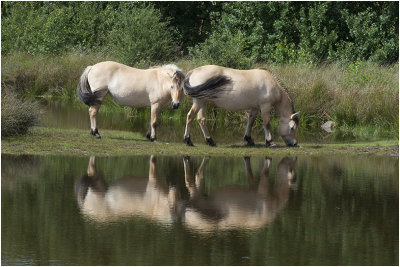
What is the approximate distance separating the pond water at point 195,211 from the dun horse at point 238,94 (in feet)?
7.90

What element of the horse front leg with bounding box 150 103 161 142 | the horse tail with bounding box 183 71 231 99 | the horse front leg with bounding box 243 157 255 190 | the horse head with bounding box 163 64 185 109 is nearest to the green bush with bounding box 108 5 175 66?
the horse front leg with bounding box 150 103 161 142

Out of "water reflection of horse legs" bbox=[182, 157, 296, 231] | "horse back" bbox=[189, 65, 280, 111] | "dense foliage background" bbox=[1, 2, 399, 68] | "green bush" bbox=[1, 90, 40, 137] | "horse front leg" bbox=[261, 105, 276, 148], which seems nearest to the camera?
"water reflection of horse legs" bbox=[182, 157, 296, 231]

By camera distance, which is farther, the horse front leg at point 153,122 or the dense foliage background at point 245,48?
the dense foliage background at point 245,48

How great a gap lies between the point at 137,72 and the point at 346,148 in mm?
4954

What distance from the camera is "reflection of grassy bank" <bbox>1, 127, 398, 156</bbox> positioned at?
16.0 m

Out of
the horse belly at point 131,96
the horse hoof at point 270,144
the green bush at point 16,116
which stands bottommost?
the horse hoof at point 270,144

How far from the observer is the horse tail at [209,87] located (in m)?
17.5

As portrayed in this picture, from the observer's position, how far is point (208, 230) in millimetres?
9469

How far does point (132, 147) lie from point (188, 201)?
578 centimetres

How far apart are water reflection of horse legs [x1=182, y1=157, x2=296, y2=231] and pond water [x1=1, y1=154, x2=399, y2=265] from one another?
0.05 ft

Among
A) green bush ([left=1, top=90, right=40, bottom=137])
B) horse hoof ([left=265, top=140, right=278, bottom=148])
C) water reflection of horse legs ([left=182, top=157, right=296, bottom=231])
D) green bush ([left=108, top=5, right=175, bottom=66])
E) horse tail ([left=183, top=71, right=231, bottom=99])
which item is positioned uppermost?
green bush ([left=108, top=5, right=175, bottom=66])

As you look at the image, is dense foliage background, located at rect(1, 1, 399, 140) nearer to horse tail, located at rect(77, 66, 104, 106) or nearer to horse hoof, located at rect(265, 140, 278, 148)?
horse hoof, located at rect(265, 140, 278, 148)

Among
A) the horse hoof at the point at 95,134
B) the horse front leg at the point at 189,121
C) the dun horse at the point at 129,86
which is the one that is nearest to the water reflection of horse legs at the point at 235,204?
the horse front leg at the point at 189,121

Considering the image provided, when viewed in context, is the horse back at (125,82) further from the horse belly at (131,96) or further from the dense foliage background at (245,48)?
the dense foliage background at (245,48)
